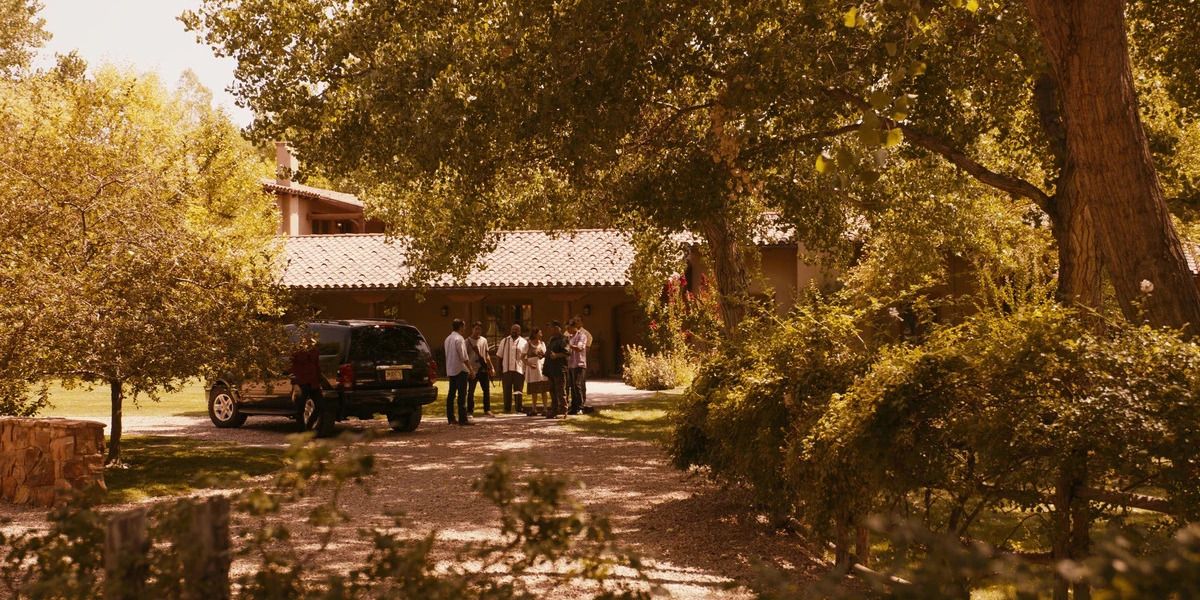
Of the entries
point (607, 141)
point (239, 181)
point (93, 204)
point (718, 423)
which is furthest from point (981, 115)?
point (239, 181)

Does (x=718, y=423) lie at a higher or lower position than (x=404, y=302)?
lower

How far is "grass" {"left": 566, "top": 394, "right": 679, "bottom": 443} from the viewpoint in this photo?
19438 mm

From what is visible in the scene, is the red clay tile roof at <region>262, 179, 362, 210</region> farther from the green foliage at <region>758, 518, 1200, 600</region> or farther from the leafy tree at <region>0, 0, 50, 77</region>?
the green foliage at <region>758, 518, 1200, 600</region>

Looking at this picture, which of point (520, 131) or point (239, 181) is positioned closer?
point (520, 131)

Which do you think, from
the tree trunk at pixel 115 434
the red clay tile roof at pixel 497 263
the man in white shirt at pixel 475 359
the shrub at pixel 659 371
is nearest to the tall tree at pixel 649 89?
the tree trunk at pixel 115 434

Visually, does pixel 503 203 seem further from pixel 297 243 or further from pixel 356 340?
pixel 297 243

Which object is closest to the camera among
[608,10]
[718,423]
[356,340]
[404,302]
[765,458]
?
[765,458]

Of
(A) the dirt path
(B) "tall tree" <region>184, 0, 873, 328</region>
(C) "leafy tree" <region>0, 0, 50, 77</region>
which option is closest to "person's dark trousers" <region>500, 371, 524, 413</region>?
(A) the dirt path

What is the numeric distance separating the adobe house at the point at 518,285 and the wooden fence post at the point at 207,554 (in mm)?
32175

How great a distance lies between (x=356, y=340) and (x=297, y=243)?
82.0 feet

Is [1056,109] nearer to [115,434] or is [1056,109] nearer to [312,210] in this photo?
[115,434]

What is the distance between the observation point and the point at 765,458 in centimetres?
896

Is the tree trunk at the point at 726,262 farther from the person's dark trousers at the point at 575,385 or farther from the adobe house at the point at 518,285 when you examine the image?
the adobe house at the point at 518,285

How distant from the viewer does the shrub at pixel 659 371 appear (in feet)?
105
